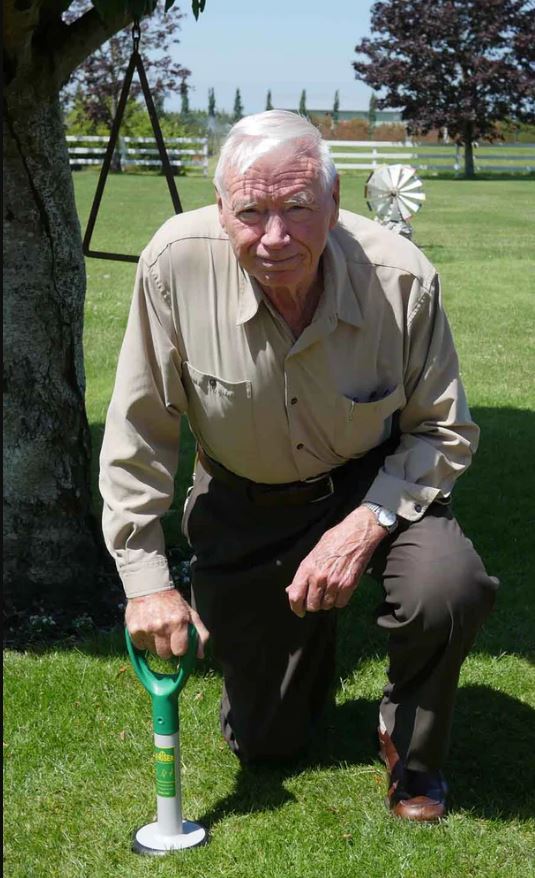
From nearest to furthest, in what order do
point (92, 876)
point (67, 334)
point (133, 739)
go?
1. point (92, 876)
2. point (133, 739)
3. point (67, 334)

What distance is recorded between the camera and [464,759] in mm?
3258

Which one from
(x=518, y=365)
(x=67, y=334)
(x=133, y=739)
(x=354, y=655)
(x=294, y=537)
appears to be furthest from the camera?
(x=518, y=365)

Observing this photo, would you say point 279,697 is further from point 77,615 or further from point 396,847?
point 77,615

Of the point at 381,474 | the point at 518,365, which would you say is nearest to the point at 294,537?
the point at 381,474

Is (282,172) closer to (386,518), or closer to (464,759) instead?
(386,518)

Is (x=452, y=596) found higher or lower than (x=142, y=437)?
lower

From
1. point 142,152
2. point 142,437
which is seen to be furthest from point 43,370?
point 142,152

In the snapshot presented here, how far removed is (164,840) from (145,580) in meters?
0.64

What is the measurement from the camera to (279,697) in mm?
3244

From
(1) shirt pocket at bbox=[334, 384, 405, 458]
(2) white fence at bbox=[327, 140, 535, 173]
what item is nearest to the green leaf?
(1) shirt pocket at bbox=[334, 384, 405, 458]

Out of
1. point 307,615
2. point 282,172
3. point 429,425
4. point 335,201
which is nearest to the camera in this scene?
point 282,172

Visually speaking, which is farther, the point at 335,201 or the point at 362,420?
the point at 362,420

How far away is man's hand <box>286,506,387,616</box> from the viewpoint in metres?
2.80

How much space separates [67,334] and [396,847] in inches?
84.4
